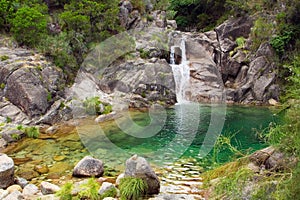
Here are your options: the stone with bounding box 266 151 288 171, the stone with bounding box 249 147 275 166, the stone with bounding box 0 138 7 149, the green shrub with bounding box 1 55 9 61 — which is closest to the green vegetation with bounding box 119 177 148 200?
the stone with bounding box 249 147 275 166

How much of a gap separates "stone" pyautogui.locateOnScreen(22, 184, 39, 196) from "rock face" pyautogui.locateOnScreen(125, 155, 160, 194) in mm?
2869

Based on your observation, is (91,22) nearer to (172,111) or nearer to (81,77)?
(81,77)

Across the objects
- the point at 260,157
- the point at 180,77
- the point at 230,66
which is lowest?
the point at 260,157

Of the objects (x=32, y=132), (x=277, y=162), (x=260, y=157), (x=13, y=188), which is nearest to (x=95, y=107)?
(x=32, y=132)

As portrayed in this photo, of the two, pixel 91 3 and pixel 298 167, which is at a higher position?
pixel 91 3

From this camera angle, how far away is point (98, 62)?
80.8 ft

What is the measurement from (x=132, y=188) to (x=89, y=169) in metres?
2.66

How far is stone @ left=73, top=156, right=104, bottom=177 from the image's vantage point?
32.5ft

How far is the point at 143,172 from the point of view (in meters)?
8.18

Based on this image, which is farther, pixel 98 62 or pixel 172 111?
pixel 98 62

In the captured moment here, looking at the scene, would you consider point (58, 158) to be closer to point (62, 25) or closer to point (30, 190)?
point (30, 190)

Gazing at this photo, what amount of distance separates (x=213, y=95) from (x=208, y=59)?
15.1ft

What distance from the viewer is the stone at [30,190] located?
850 centimetres

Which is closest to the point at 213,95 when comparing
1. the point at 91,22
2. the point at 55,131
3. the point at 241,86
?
the point at 241,86
